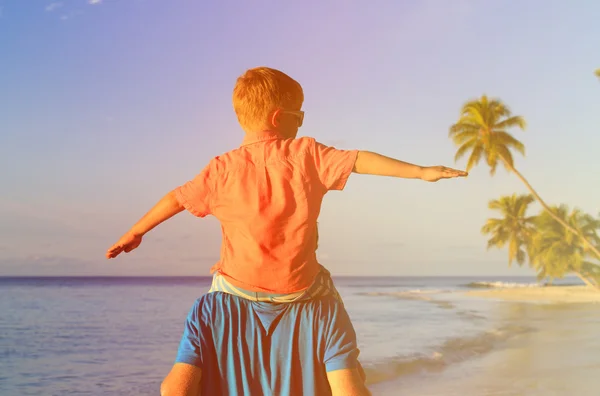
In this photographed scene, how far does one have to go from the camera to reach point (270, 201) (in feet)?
6.09

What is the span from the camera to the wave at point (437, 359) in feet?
29.3

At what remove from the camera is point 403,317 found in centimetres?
1703

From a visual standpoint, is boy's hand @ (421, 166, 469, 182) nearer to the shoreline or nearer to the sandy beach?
the shoreline

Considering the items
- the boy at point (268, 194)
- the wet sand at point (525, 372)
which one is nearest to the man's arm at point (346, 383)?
the boy at point (268, 194)

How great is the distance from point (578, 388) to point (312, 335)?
6.76m

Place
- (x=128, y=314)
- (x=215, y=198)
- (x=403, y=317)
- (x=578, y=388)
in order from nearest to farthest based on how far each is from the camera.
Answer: (x=215, y=198)
(x=578, y=388)
(x=403, y=317)
(x=128, y=314)

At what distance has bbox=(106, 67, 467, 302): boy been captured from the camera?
73.0 inches

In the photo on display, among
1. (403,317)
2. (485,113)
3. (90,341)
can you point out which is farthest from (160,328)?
(485,113)

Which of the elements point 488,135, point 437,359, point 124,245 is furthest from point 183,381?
point 488,135

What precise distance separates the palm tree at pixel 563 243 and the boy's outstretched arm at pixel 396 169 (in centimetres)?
3226

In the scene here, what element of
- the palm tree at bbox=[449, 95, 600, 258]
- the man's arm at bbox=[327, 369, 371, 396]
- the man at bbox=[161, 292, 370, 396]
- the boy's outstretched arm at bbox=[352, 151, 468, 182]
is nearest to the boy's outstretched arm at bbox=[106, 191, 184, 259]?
the man at bbox=[161, 292, 370, 396]

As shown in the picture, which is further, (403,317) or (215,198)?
(403,317)

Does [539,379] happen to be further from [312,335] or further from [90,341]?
[90,341]

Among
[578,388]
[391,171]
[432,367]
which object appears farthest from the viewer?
[432,367]
